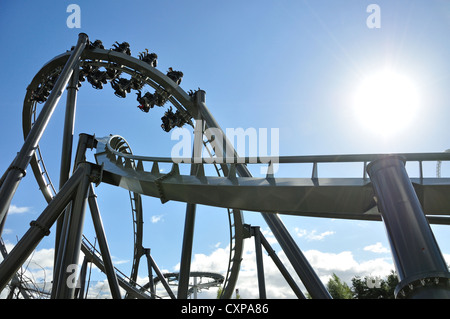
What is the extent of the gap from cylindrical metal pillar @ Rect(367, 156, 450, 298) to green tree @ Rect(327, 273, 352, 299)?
1037 inches

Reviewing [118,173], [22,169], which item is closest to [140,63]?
[118,173]

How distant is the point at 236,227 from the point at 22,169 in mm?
5465

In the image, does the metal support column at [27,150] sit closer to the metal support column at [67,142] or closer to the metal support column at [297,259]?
the metal support column at [67,142]

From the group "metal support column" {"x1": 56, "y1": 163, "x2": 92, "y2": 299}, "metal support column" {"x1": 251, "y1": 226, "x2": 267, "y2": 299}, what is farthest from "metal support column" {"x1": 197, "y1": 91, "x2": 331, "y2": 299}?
"metal support column" {"x1": 56, "y1": 163, "x2": 92, "y2": 299}

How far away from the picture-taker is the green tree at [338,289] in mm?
26953

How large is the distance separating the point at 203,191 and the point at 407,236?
313cm

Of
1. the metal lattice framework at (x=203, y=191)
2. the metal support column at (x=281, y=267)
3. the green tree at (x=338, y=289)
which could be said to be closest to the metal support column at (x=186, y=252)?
the metal lattice framework at (x=203, y=191)

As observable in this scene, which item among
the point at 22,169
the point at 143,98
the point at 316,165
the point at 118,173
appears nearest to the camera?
the point at 316,165

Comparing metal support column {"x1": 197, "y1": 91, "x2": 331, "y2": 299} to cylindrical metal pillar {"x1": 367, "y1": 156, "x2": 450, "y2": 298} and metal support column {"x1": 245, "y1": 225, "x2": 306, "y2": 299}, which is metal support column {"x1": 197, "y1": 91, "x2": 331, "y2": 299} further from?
cylindrical metal pillar {"x1": 367, "y1": 156, "x2": 450, "y2": 298}

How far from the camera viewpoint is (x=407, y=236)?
2947 mm

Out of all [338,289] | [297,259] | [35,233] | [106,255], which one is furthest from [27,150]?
[338,289]

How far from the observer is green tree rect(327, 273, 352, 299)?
2695cm
